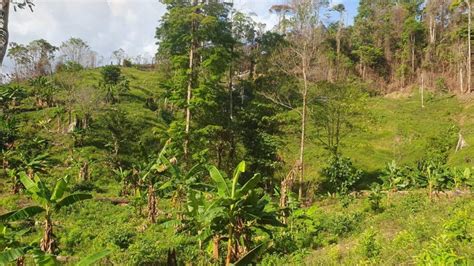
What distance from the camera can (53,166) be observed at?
98.2 feet

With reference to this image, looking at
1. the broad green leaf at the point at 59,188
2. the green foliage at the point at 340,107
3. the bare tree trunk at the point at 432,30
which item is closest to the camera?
the broad green leaf at the point at 59,188

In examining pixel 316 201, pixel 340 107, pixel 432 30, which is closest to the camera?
pixel 316 201

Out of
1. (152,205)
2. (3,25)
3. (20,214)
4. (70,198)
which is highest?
(3,25)

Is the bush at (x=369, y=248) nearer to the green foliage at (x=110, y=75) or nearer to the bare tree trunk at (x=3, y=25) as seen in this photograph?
the bare tree trunk at (x=3, y=25)

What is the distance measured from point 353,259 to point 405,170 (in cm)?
1655

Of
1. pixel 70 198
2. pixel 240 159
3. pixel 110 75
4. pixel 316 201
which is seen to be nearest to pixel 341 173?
pixel 316 201

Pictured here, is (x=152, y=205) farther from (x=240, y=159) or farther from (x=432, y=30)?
(x=432, y=30)

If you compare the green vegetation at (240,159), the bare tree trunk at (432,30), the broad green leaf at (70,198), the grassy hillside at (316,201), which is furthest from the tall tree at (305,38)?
the bare tree trunk at (432,30)

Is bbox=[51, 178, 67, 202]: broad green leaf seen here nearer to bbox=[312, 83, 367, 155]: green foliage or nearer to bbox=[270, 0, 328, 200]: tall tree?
bbox=[270, 0, 328, 200]: tall tree

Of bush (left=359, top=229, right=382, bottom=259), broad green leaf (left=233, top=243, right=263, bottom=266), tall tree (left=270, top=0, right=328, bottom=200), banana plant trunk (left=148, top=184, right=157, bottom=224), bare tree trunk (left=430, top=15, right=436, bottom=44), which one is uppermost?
bare tree trunk (left=430, top=15, right=436, bottom=44)

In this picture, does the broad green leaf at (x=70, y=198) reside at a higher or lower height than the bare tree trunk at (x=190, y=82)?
lower

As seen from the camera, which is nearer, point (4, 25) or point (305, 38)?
point (4, 25)

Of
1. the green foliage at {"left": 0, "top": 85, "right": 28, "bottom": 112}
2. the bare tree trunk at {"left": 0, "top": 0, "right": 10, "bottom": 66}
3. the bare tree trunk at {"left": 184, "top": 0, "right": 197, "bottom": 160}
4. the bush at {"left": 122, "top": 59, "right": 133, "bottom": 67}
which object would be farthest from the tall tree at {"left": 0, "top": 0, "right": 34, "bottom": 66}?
the bush at {"left": 122, "top": 59, "right": 133, "bottom": 67}

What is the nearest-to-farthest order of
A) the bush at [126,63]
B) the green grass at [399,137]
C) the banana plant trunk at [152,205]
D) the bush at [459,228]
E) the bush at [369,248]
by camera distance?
the bush at [459,228], the bush at [369,248], the banana plant trunk at [152,205], the green grass at [399,137], the bush at [126,63]
